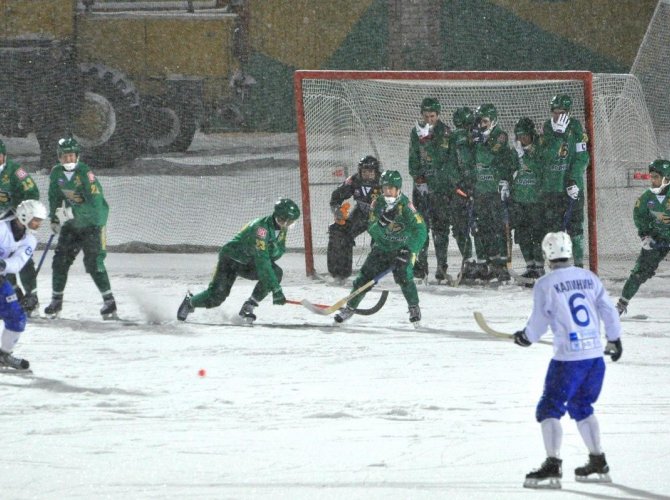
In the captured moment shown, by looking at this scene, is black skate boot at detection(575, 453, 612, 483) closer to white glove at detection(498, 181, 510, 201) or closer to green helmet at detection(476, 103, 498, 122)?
green helmet at detection(476, 103, 498, 122)

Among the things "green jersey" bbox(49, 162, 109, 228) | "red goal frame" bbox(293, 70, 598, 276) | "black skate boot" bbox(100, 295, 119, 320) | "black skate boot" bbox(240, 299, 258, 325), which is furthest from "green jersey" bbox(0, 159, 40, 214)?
"red goal frame" bbox(293, 70, 598, 276)

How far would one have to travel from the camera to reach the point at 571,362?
5336mm

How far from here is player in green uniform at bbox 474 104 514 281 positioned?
10430 mm

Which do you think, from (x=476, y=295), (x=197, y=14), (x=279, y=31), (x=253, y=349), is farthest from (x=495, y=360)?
(x=279, y=31)

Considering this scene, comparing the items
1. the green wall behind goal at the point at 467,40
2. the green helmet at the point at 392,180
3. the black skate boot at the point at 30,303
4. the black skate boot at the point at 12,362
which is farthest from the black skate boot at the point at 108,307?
the green wall behind goal at the point at 467,40

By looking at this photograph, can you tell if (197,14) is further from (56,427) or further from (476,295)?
(56,427)

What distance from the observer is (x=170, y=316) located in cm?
949

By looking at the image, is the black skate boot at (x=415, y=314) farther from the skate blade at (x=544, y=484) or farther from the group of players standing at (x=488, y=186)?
the skate blade at (x=544, y=484)

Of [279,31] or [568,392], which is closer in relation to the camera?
[568,392]

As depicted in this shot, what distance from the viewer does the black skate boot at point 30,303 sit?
9289 mm

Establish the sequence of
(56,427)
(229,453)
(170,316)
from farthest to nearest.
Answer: (170,316) < (56,427) < (229,453)

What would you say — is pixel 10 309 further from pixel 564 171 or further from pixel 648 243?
pixel 564 171

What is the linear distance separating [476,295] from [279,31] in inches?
488

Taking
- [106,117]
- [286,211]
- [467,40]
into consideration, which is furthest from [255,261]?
[467,40]
